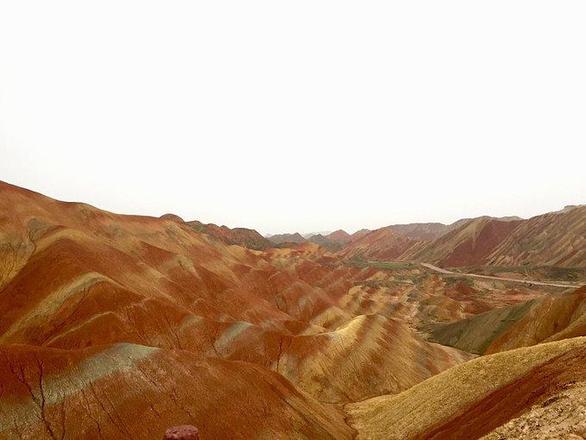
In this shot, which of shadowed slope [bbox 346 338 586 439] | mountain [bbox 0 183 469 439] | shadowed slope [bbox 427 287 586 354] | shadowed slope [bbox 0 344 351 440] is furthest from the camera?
shadowed slope [bbox 427 287 586 354]

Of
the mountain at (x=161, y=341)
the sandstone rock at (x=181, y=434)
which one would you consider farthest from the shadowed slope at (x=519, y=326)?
the sandstone rock at (x=181, y=434)

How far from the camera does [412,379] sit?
78.4m

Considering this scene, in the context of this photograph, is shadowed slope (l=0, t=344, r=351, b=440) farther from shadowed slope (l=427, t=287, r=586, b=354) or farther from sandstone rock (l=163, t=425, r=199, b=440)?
shadowed slope (l=427, t=287, r=586, b=354)

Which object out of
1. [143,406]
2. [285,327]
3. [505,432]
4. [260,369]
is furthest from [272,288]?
[505,432]

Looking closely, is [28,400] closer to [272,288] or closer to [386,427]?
[386,427]

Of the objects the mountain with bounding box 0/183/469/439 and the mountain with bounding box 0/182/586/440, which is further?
the mountain with bounding box 0/183/469/439

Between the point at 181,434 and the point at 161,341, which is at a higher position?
the point at 181,434

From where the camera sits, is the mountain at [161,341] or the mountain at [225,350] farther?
the mountain at [161,341]

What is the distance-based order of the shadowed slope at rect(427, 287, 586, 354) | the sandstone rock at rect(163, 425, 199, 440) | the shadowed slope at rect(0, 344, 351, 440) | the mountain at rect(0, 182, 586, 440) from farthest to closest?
the shadowed slope at rect(427, 287, 586, 354) < the mountain at rect(0, 182, 586, 440) < the shadowed slope at rect(0, 344, 351, 440) < the sandstone rock at rect(163, 425, 199, 440)

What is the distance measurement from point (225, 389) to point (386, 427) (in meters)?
19.6

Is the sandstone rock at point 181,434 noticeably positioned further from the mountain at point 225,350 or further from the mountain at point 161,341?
the mountain at point 161,341

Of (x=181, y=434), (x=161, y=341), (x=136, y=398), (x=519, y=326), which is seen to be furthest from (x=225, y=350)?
(x=519, y=326)

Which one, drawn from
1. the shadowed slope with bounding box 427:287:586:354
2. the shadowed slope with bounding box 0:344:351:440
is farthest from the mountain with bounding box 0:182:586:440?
the shadowed slope with bounding box 427:287:586:354

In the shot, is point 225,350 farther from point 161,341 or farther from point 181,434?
point 181,434
